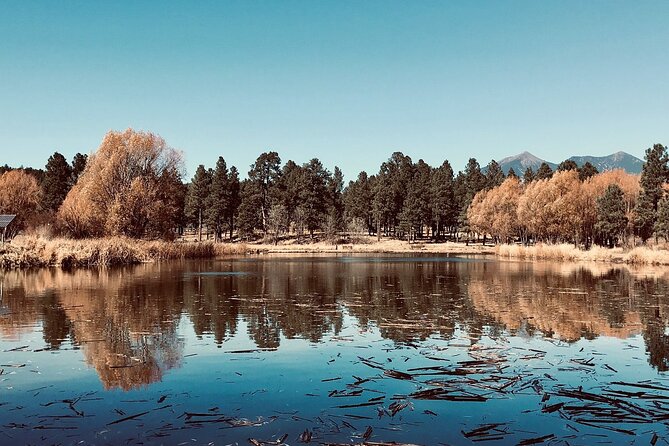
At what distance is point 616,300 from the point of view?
24922mm

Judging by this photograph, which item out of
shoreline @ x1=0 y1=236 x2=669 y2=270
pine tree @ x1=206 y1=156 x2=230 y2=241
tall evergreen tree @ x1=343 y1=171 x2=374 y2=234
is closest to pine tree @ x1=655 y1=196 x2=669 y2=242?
shoreline @ x1=0 y1=236 x2=669 y2=270

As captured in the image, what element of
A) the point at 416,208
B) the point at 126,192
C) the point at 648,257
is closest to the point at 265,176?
the point at 416,208

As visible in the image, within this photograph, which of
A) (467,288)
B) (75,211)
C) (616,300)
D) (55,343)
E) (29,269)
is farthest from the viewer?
(75,211)

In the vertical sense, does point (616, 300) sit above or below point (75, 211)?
below

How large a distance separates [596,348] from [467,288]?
1545cm

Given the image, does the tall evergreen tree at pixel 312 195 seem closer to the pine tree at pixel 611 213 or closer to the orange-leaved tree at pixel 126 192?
the orange-leaved tree at pixel 126 192

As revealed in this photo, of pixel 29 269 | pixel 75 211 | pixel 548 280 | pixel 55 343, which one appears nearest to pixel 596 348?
pixel 55 343

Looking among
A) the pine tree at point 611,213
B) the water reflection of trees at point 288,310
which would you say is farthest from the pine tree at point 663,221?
the water reflection of trees at point 288,310

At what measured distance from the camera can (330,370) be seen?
12.2 metres

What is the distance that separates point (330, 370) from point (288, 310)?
9235mm

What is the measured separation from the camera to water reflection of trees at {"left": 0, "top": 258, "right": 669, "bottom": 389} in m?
15.1

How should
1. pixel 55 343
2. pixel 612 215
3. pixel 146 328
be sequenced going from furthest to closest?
pixel 612 215
pixel 146 328
pixel 55 343

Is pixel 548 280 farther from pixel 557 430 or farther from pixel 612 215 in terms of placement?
pixel 612 215

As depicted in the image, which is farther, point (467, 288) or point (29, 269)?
point (29, 269)
